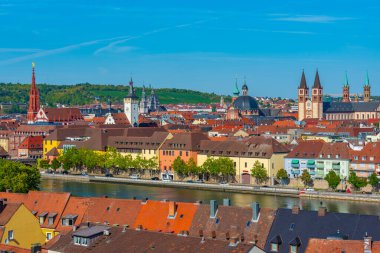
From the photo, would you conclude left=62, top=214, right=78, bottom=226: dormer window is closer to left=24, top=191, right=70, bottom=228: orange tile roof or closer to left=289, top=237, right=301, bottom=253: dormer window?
left=24, top=191, right=70, bottom=228: orange tile roof

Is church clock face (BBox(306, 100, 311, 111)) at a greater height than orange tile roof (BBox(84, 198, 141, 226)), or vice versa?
church clock face (BBox(306, 100, 311, 111))

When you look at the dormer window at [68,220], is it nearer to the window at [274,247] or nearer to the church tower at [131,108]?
the window at [274,247]

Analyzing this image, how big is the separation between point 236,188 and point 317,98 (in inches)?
3367

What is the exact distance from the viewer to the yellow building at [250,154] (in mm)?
72250

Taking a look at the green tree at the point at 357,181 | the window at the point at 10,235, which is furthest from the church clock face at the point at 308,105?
the window at the point at 10,235

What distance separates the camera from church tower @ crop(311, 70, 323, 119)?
494 ft

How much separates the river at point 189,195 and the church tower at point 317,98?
266 ft

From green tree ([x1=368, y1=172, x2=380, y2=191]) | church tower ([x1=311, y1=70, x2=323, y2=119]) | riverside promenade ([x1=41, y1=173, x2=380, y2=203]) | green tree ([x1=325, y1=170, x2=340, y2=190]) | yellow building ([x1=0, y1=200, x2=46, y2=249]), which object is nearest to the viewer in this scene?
yellow building ([x1=0, y1=200, x2=46, y2=249])

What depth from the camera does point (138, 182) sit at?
249 ft

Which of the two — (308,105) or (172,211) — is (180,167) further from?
(308,105)

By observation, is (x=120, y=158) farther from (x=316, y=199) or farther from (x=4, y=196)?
(x=4, y=196)

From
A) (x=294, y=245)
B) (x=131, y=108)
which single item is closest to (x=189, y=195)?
(x=294, y=245)

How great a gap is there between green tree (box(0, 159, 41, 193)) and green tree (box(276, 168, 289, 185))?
2680 centimetres

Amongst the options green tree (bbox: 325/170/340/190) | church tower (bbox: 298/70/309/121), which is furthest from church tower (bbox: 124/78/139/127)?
green tree (bbox: 325/170/340/190)
